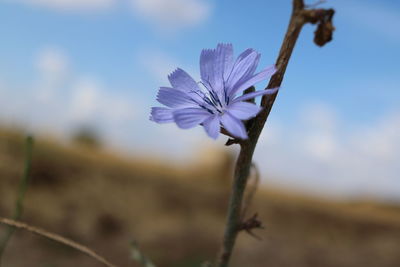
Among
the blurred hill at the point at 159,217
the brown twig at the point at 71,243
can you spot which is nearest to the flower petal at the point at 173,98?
the brown twig at the point at 71,243

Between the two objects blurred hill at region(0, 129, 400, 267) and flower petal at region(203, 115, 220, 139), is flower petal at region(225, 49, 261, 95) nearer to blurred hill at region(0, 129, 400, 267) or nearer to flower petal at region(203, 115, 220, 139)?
flower petal at region(203, 115, 220, 139)

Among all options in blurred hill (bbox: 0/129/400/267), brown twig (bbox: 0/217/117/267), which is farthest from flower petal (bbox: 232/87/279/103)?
blurred hill (bbox: 0/129/400/267)

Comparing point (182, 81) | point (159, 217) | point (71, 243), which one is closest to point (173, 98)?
point (182, 81)

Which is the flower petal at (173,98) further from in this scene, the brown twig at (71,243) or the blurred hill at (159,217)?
the blurred hill at (159,217)

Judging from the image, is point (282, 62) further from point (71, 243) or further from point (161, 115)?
point (71, 243)

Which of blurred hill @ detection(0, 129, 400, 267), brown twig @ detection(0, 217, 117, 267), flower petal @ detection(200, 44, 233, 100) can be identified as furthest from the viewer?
blurred hill @ detection(0, 129, 400, 267)

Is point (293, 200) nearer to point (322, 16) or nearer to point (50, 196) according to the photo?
point (50, 196)
